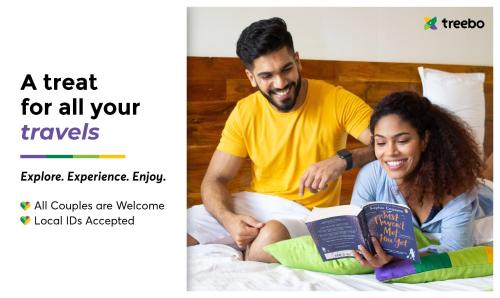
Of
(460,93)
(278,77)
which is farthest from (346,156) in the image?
(460,93)

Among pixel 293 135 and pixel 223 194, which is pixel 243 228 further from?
pixel 293 135

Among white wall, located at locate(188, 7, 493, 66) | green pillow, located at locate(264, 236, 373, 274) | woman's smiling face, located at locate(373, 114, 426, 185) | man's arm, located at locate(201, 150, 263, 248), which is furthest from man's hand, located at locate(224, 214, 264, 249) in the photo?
white wall, located at locate(188, 7, 493, 66)

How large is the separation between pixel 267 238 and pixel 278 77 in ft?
1.94

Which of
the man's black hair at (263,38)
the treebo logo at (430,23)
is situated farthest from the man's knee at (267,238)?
the treebo logo at (430,23)

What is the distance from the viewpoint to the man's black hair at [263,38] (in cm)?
242

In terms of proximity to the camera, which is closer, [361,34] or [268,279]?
[268,279]

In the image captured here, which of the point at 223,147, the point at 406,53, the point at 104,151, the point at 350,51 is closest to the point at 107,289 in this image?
the point at 104,151

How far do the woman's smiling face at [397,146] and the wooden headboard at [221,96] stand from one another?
94mm

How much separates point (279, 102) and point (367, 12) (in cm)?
49

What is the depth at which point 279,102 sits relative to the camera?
2.45 meters

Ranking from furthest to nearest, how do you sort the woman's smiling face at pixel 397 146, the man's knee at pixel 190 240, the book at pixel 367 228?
the man's knee at pixel 190 240
the woman's smiling face at pixel 397 146
the book at pixel 367 228

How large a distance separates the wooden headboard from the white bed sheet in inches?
9.2

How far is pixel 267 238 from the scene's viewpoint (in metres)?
2.42

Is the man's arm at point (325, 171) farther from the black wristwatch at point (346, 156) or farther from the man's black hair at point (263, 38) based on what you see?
the man's black hair at point (263, 38)
